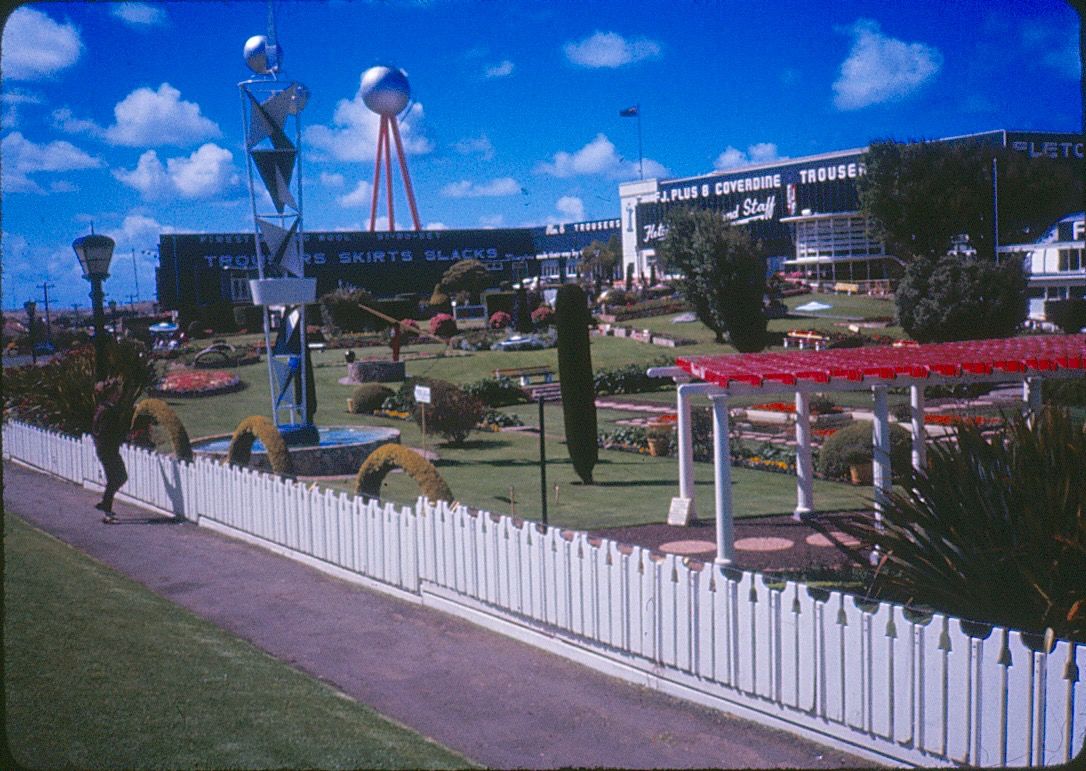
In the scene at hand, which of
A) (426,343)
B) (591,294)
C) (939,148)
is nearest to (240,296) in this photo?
(591,294)

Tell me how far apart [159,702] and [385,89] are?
89038mm

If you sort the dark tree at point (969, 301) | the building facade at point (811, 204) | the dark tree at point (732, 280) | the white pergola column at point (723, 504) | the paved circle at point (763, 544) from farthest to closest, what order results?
the building facade at point (811, 204) < the dark tree at point (732, 280) < the dark tree at point (969, 301) < the paved circle at point (763, 544) < the white pergola column at point (723, 504)

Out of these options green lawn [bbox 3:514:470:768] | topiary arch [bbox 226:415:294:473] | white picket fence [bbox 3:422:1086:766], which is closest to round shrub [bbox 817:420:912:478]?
white picket fence [bbox 3:422:1086:766]

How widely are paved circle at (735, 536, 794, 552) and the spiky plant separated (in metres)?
5.17

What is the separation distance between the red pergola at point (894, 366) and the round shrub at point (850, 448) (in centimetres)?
597

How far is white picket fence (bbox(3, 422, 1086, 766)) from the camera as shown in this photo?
237 inches

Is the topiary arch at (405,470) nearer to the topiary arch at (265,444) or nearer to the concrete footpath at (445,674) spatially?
the concrete footpath at (445,674)

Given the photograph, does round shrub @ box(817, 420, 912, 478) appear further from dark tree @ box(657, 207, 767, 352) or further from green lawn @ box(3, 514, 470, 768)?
dark tree @ box(657, 207, 767, 352)

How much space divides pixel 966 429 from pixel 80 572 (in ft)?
27.7

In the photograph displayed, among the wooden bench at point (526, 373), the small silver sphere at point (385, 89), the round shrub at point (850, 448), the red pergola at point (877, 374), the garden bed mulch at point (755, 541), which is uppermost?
the small silver sphere at point (385, 89)

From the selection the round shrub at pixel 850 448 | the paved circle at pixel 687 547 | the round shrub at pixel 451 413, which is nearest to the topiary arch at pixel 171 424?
the paved circle at pixel 687 547

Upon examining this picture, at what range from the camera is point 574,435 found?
19.4 metres

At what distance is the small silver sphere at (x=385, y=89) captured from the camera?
89750 millimetres

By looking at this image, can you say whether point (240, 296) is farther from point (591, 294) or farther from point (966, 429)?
point (966, 429)
